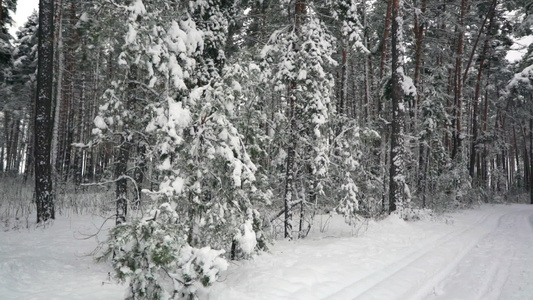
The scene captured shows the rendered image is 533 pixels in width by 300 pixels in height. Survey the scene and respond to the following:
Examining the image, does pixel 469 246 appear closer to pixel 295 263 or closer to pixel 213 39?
pixel 295 263

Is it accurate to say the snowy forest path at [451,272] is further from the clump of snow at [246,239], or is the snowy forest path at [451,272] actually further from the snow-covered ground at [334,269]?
the clump of snow at [246,239]

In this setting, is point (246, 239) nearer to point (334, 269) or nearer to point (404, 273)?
point (334, 269)

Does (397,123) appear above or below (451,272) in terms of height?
above

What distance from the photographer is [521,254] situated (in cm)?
759

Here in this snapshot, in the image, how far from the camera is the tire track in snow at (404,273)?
491 centimetres

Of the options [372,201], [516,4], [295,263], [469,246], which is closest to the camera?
[295,263]

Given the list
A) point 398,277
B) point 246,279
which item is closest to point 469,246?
point 398,277

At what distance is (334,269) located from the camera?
5.98 metres

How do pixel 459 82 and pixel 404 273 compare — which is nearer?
pixel 404 273

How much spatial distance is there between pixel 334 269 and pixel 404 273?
130cm

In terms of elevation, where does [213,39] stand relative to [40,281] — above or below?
above

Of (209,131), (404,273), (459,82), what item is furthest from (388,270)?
(459,82)

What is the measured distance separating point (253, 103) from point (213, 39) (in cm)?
255

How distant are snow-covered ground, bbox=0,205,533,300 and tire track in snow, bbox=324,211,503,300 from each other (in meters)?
0.02
